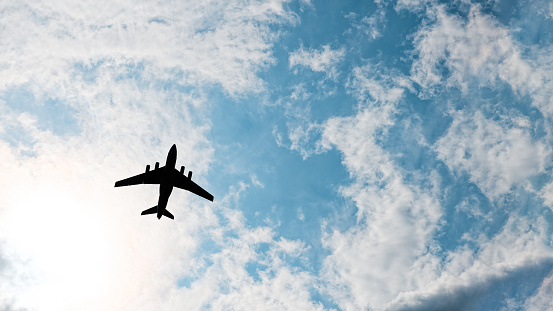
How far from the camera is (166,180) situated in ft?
282

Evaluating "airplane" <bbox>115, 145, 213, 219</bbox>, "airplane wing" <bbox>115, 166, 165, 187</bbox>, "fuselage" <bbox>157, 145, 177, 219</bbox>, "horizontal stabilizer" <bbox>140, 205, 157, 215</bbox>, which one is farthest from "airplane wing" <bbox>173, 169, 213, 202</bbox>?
"horizontal stabilizer" <bbox>140, 205, 157, 215</bbox>

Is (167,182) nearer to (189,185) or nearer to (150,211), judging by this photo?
(189,185)

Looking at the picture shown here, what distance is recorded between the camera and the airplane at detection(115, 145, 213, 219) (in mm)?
84438

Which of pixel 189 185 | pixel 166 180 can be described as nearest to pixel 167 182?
pixel 166 180

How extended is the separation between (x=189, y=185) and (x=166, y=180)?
819cm

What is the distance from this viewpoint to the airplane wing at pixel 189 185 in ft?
297

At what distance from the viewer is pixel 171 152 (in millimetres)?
84125

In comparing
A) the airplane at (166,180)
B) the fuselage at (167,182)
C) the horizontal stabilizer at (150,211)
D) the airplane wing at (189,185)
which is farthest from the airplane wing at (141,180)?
the horizontal stabilizer at (150,211)

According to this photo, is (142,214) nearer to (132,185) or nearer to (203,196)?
(132,185)

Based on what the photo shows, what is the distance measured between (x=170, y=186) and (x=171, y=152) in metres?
8.86

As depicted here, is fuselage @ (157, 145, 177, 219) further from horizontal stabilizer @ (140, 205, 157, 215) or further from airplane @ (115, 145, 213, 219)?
horizontal stabilizer @ (140, 205, 157, 215)

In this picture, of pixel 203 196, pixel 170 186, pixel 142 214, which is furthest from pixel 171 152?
pixel 142 214

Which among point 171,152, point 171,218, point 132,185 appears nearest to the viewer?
point 171,152

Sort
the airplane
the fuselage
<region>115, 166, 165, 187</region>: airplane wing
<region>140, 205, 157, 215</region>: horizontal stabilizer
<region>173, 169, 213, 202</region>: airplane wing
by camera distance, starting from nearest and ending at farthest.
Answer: the fuselage < the airplane < <region>115, 166, 165, 187</region>: airplane wing < <region>173, 169, 213, 202</region>: airplane wing < <region>140, 205, 157, 215</region>: horizontal stabilizer
